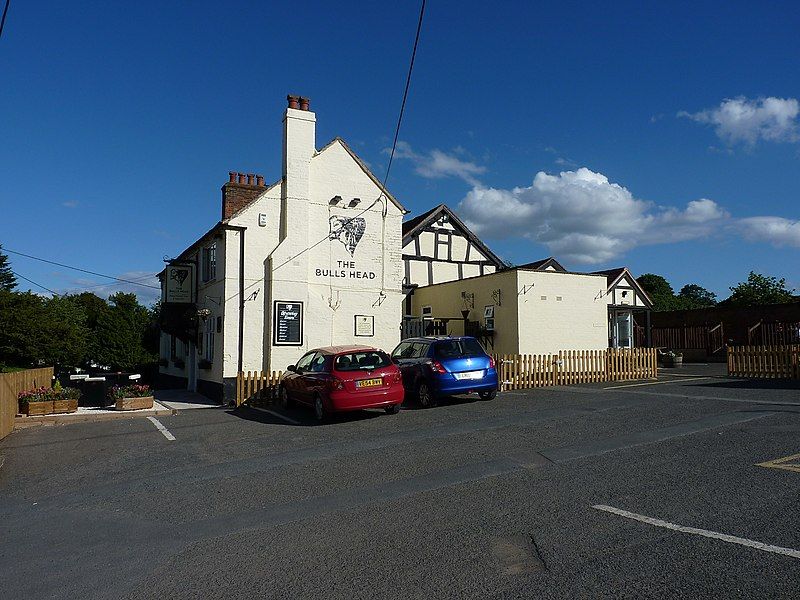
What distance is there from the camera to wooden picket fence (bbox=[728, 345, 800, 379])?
18.0 metres

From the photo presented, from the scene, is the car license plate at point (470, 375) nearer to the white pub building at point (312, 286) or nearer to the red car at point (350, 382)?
the red car at point (350, 382)

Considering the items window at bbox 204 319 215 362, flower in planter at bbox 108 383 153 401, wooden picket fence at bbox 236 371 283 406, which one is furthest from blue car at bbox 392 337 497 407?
window at bbox 204 319 215 362

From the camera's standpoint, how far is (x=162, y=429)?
1257 centimetres

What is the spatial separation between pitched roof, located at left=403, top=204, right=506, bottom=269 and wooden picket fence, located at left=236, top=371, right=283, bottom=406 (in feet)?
41.7

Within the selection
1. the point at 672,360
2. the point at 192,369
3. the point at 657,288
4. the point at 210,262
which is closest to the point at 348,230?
the point at 210,262

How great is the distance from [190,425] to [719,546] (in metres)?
10.9

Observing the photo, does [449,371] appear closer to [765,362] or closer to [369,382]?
[369,382]

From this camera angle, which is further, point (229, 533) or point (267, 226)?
point (267, 226)

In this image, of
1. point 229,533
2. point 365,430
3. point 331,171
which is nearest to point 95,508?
point 229,533

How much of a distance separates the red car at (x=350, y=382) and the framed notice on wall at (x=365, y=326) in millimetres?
5043

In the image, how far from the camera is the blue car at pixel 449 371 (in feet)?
46.1

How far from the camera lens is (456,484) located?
276 inches

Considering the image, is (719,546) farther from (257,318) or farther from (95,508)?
(257,318)

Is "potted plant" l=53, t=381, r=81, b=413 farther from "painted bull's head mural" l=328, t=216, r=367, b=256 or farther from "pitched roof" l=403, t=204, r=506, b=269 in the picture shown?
"pitched roof" l=403, t=204, r=506, b=269
